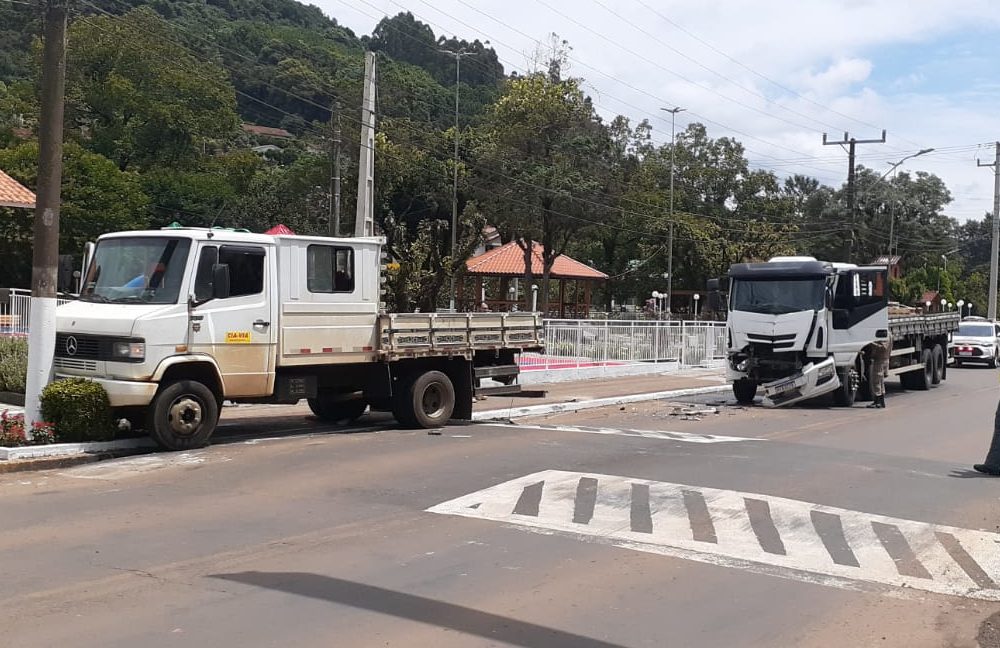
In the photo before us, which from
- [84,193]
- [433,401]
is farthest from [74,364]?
[84,193]

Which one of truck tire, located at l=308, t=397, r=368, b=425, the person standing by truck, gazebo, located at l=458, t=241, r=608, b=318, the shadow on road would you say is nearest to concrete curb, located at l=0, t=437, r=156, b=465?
truck tire, located at l=308, t=397, r=368, b=425

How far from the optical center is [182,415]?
11.9 meters

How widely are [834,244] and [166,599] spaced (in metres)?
73.3

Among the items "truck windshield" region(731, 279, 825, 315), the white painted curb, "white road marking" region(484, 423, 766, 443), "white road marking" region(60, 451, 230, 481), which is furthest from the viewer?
"truck windshield" region(731, 279, 825, 315)

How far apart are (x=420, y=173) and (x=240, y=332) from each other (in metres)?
44.3

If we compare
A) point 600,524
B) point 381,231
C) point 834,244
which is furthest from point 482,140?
point 600,524

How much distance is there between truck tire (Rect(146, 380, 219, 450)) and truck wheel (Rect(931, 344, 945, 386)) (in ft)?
69.6

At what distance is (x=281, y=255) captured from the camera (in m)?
13.1

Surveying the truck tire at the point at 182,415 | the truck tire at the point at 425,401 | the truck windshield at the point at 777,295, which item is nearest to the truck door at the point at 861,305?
the truck windshield at the point at 777,295

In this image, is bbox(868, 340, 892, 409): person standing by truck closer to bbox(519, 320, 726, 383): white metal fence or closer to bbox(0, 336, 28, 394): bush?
bbox(519, 320, 726, 383): white metal fence

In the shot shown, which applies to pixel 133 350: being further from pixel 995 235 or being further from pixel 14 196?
pixel 995 235

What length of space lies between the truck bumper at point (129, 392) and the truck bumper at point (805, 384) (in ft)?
42.5

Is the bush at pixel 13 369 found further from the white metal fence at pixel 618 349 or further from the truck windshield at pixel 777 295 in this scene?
the truck windshield at pixel 777 295

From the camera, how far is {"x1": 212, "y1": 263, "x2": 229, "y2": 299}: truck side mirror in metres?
Result: 12.2
